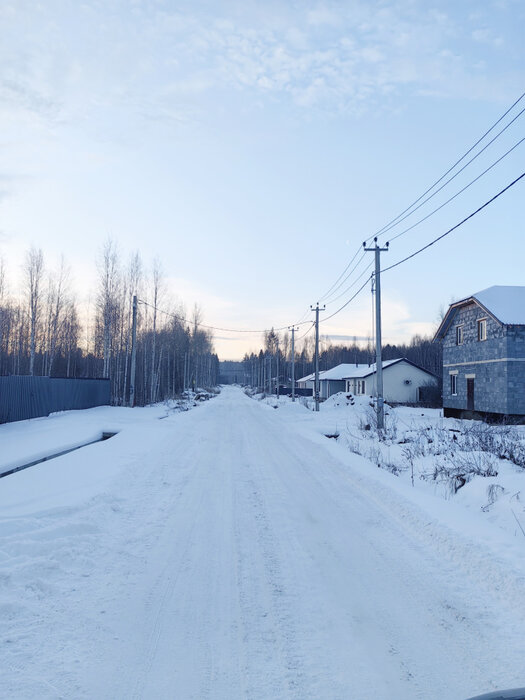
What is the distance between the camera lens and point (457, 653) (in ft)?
11.0

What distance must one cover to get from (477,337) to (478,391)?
322cm

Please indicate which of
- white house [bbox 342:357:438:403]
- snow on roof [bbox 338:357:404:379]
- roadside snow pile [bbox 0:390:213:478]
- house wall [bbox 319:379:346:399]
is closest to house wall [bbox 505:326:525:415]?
roadside snow pile [bbox 0:390:213:478]

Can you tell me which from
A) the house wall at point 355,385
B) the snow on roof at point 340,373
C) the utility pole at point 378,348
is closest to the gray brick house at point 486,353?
the utility pole at point 378,348

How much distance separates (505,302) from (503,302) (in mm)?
115

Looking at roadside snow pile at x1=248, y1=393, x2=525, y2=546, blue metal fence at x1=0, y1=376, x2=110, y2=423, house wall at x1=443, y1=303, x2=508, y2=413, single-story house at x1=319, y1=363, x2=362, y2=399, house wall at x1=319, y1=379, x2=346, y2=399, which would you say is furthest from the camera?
Result: house wall at x1=319, y1=379, x2=346, y2=399

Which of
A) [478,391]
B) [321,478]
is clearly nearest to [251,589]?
[321,478]

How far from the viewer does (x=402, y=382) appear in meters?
49.4

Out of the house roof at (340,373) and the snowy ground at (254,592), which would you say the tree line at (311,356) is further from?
the snowy ground at (254,592)

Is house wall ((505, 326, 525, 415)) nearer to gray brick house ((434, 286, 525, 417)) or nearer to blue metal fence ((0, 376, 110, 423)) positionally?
gray brick house ((434, 286, 525, 417))

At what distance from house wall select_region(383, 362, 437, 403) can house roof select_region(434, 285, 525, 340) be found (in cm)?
2016

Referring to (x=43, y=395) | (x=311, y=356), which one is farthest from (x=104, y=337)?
(x=311, y=356)

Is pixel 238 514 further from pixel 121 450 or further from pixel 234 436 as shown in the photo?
pixel 234 436

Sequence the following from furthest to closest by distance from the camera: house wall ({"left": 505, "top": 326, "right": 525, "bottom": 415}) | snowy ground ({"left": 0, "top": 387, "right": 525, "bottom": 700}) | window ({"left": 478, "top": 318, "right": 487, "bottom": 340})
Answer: window ({"left": 478, "top": 318, "right": 487, "bottom": 340})
house wall ({"left": 505, "top": 326, "right": 525, "bottom": 415})
snowy ground ({"left": 0, "top": 387, "right": 525, "bottom": 700})

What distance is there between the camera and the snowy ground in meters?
3.06
